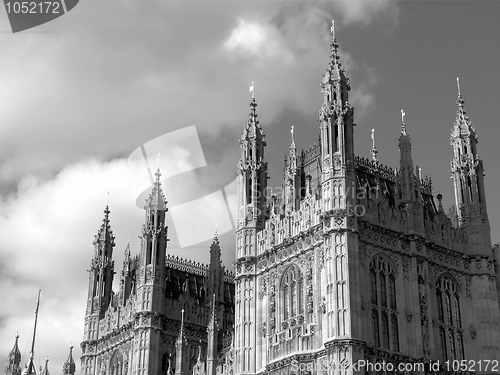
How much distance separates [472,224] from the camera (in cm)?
5238

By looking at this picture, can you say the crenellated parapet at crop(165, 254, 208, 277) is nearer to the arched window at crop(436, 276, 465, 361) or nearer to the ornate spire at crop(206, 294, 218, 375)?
the ornate spire at crop(206, 294, 218, 375)

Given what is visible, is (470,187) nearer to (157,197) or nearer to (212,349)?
(212,349)

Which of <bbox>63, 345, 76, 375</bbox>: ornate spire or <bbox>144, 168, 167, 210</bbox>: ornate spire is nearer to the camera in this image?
<bbox>144, 168, 167, 210</bbox>: ornate spire

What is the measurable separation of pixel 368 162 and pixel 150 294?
18028 mm

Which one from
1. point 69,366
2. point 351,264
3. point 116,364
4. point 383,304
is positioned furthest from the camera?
point 69,366

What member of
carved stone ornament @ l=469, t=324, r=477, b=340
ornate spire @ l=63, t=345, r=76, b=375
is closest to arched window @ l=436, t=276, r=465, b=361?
carved stone ornament @ l=469, t=324, r=477, b=340

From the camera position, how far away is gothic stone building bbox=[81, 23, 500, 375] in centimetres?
4597

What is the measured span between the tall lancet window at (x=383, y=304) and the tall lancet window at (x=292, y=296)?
3.92m

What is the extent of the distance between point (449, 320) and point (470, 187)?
26.8 feet

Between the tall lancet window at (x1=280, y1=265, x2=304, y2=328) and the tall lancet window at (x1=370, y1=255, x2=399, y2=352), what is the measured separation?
3923 mm

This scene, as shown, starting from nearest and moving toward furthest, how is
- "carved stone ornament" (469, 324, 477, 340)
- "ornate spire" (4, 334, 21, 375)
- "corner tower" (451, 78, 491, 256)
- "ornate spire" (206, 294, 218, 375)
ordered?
"carved stone ornament" (469, 324, 477, 340) → "corner tower" (451, 78, 491, 256) → "ornate spire" (206, 294, 218, 375) → "ornate spire" (4, 334, 21, 375)

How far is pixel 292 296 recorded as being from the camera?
49.1 m

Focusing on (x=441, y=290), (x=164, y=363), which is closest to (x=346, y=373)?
(x=441, y=290)

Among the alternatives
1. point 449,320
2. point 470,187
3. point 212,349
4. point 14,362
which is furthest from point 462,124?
point 14,362
